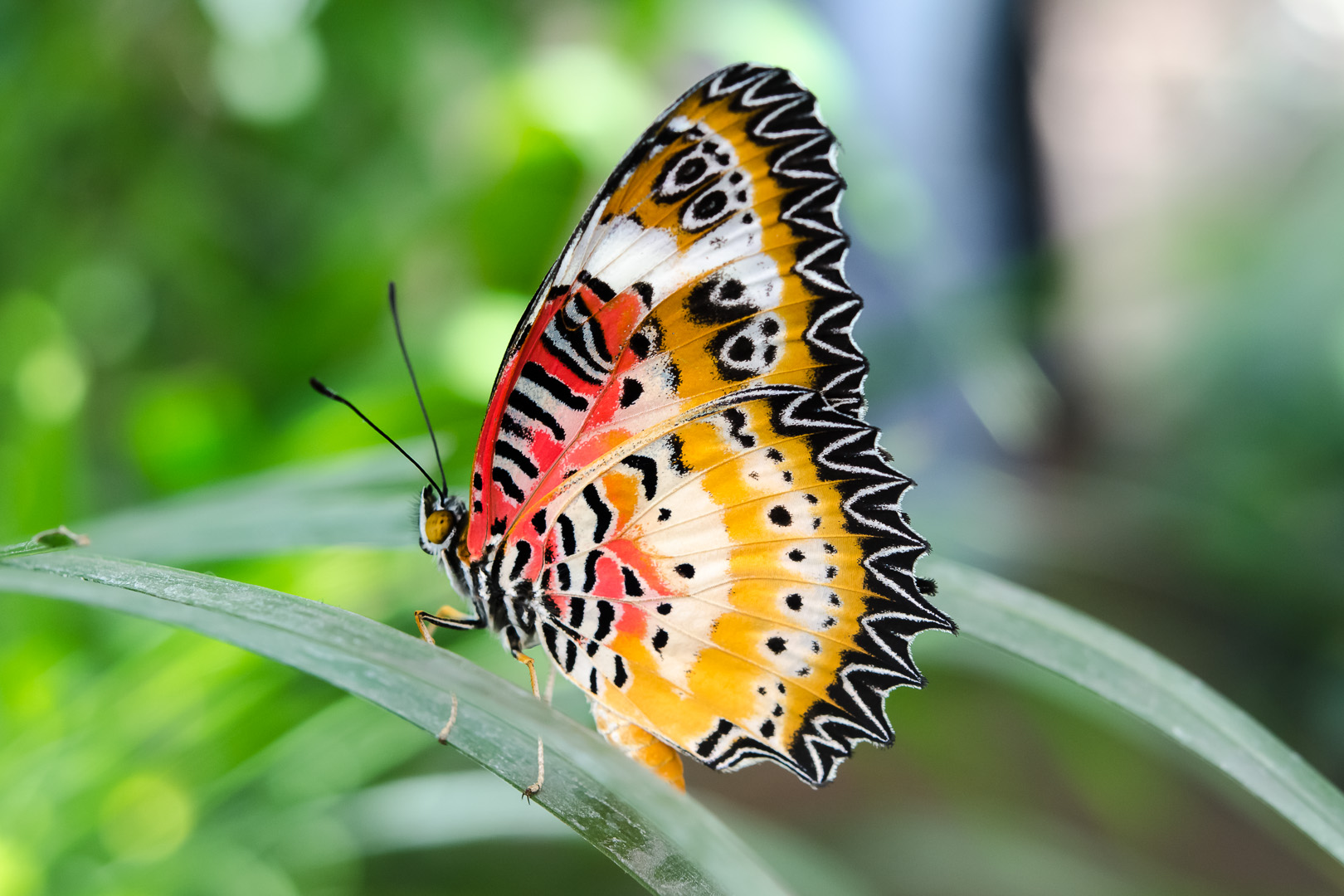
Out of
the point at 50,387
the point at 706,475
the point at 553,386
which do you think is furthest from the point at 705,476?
the point at 50,387

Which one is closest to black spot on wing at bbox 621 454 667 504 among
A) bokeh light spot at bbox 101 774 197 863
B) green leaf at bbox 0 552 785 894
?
green leaf at bbox 0 552 785 894

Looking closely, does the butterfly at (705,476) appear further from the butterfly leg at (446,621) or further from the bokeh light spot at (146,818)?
the bokeh light spot at (146,818)

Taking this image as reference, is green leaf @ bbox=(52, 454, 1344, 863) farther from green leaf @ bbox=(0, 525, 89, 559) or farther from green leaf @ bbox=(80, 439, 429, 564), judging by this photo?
green leaf @ bbox=(0, 525, 89, 559)

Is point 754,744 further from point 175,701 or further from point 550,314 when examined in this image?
point 175,701

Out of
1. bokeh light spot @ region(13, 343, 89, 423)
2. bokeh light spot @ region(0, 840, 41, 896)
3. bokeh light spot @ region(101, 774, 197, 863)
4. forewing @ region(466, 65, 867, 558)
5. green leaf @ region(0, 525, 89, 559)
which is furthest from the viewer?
bokeh light spot @ region(13, 343, 89, 423)

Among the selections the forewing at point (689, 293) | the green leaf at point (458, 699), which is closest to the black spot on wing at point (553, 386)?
the forewing at point (689, 293)

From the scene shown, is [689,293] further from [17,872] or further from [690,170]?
[17,872]
